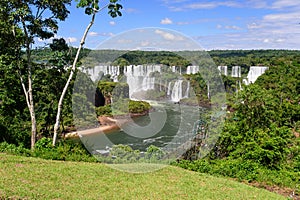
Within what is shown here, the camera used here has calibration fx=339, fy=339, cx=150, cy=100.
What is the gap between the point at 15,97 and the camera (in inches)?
481

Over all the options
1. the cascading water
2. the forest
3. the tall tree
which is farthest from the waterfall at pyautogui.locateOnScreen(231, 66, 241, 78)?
the tall tree

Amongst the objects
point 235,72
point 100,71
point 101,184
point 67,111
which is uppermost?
point 100,71

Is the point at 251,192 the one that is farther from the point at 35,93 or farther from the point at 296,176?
the point at 35,93

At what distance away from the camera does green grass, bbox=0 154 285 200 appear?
18.7 ft

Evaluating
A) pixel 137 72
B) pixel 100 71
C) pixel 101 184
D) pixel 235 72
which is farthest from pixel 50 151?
pixel 235 72

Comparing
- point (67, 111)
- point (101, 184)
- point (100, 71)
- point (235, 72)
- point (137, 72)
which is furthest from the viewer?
point (235, 72)

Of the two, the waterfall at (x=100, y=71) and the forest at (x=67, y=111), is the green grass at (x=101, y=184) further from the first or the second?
the waterfall at (x=100, y=71)

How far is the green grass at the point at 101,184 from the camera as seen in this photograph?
5691 mm

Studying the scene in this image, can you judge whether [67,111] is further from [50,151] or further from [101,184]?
[101,184]

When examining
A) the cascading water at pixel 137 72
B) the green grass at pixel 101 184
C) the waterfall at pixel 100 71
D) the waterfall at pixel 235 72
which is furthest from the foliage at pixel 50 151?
the waterfall at pixel 235 72

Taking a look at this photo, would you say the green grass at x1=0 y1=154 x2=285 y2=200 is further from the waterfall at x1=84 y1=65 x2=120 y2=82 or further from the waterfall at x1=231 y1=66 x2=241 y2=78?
the waterfall at x1=231 y1=66 x2=241 y2=78

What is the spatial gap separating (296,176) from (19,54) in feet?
29.0

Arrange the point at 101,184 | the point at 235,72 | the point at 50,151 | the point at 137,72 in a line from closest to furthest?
the point at 101,184, the point at 50,151, the point at 137,72, the point at 235,72

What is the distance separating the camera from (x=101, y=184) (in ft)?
21.4
